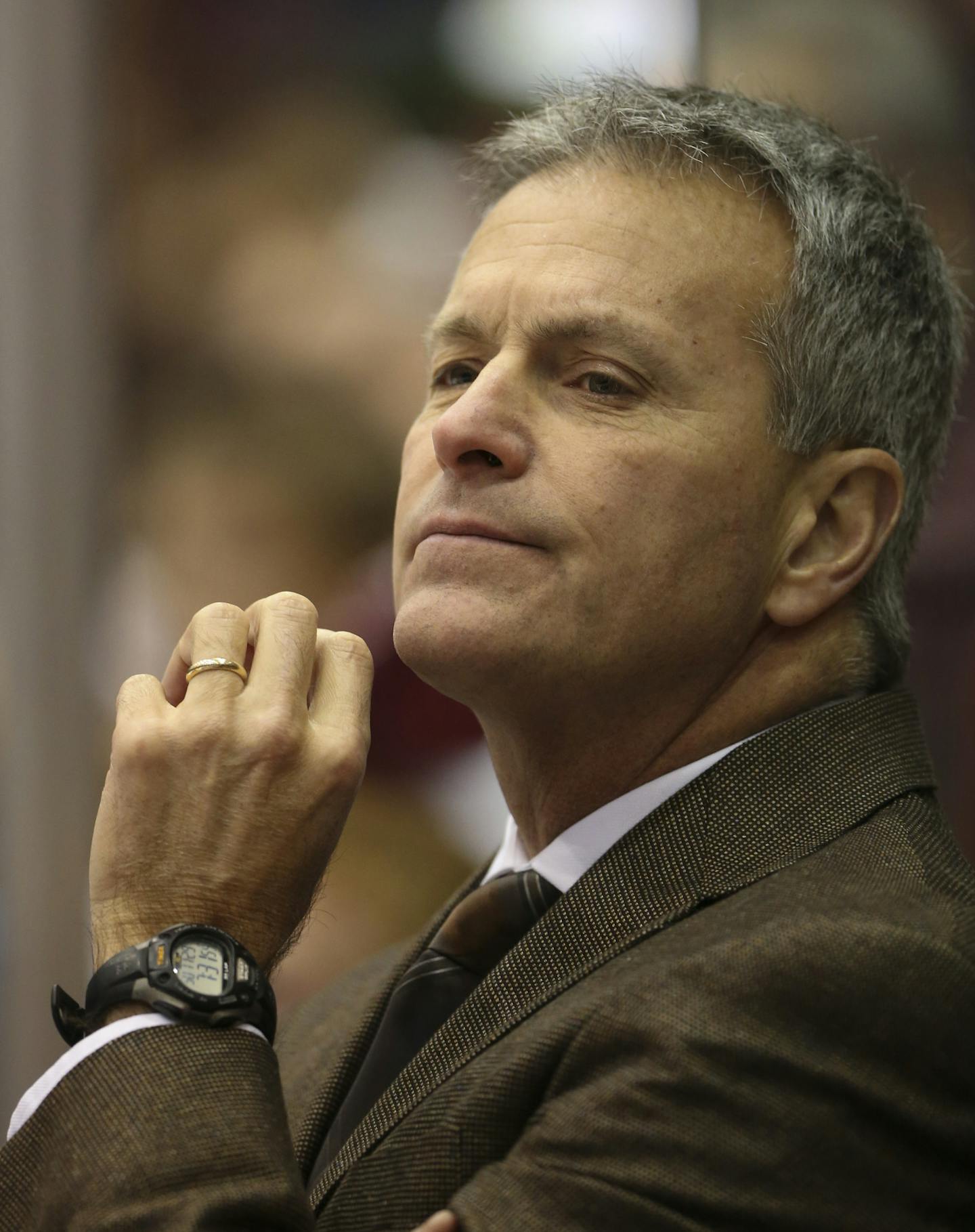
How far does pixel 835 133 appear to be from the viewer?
1.95 m

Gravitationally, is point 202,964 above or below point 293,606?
below

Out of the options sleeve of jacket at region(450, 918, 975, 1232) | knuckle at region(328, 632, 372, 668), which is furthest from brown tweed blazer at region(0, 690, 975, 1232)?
knuckle at region(328, 632, 372, 668)

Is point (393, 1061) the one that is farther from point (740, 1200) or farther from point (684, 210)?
point (684, 210)

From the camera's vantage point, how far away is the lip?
1.60m

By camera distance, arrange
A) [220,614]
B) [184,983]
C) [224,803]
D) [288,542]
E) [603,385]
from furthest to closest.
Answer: [288,542], [603,385], [220,614], [224,803], [184,983]

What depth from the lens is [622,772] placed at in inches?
67.9

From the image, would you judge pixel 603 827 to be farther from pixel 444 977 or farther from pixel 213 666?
pixel 213 666

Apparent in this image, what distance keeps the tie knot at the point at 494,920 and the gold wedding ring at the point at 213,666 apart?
1.34 ft

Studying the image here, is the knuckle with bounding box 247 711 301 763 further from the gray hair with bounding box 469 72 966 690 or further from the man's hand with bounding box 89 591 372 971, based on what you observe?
the gray hair with bounding box 469 72 966 690

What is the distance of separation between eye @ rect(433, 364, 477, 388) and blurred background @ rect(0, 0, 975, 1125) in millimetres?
860

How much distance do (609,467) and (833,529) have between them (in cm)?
34

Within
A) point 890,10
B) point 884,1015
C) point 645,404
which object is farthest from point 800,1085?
point 890,10

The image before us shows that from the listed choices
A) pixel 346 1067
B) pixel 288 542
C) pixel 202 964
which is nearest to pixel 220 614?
pixel 202 964

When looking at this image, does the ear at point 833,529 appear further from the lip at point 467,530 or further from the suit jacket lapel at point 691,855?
the lip at point 467,530
